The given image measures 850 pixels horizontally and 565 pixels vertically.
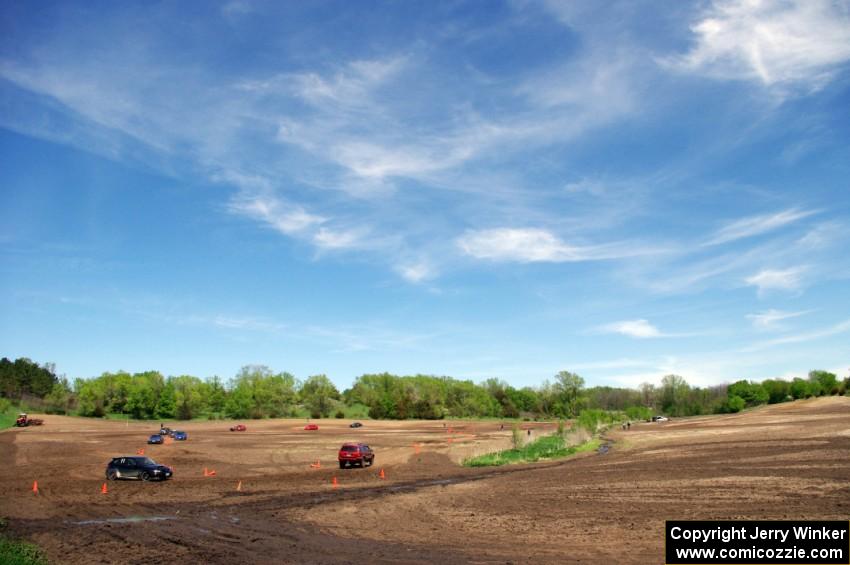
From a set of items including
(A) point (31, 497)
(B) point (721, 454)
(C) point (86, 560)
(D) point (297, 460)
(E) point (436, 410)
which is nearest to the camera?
(C) point (86, 560)

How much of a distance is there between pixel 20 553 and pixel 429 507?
49.1ft

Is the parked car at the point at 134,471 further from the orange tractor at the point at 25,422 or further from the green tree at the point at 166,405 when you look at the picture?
the green tree at the point at 166,405

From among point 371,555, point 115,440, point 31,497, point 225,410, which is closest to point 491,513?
point 371,555

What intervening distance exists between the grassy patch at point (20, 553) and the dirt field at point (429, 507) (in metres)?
0.73

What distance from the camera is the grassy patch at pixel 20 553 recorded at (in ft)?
52.6

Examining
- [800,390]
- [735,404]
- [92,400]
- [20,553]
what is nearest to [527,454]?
[20,553]

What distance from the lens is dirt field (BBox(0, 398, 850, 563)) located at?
17656mm

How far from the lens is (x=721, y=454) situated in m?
42.7

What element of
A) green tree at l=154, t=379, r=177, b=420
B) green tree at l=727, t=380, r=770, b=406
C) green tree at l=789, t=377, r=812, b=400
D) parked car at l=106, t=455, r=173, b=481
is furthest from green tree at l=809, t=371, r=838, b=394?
green tree at l=154, t=379, r=177, b=420

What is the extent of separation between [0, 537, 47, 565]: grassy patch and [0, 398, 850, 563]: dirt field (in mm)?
730

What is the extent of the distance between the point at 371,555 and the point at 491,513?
846cm

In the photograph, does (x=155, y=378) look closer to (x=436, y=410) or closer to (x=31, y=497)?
(x=436, y=410)

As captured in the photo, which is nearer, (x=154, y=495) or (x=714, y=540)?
(x=714, y=540)

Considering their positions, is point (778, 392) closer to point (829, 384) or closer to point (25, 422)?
point (829, 384)
